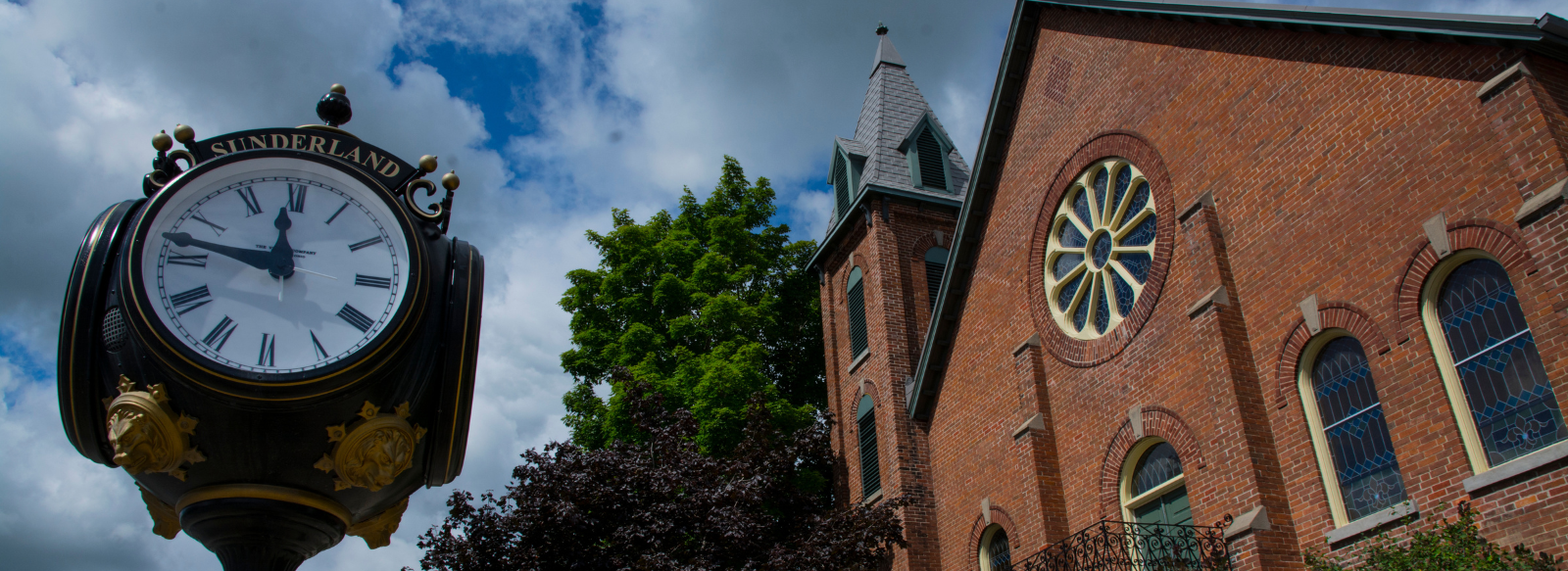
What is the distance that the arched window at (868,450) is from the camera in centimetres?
2114

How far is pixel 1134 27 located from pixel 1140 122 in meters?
1.61

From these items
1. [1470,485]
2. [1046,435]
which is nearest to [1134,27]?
[1046,435]

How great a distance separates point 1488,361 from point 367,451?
962 centimetres

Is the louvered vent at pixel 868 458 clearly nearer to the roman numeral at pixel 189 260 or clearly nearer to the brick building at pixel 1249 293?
the brick building at pixel 1249 293

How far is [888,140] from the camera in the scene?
26.0 m

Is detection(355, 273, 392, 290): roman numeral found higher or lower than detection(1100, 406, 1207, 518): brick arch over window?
lower

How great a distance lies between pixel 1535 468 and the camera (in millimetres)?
8391

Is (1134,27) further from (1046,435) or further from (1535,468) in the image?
(1535,468)

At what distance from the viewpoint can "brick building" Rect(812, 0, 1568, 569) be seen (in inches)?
354

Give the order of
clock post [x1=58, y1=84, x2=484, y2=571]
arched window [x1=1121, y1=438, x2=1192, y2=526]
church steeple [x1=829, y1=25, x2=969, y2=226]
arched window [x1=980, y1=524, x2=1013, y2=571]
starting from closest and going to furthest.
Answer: clock post [x1=58, y1=84, x2=484, y2=571]
arched window [x1=1121, y1=438, x2=1192, y2=526]
arched window [x1=980, y1=524, x2=1013, y2=571]
church steeple [x1=829, y1=25, x2=969, y2=226]

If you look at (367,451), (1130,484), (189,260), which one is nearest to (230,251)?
(189,260)

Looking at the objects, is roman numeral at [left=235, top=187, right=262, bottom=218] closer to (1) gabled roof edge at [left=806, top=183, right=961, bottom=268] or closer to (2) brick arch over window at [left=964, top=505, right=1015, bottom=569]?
(2) brick arch over window at [left=964, top=505, right=1015, bottom=569]

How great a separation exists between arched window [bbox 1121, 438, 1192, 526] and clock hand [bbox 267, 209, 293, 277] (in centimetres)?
1089

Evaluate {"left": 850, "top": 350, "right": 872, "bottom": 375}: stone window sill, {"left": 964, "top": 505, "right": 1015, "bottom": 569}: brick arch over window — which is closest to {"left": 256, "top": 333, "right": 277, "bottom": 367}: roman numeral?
{"left": 964, "top": 505, "right": 1015, "bottom": 569}: brick arch over window
